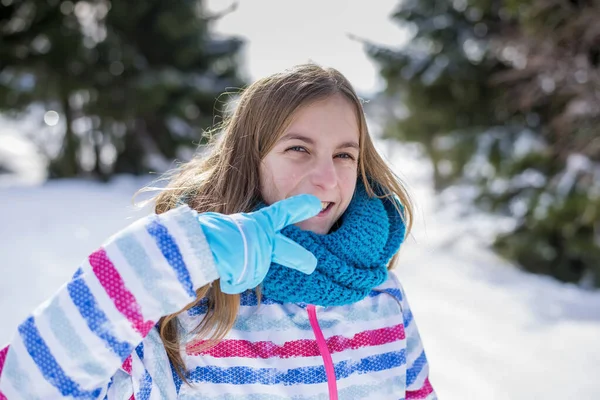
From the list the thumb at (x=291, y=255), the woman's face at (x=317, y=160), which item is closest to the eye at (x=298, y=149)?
the woman's face at (x=317, y=160)

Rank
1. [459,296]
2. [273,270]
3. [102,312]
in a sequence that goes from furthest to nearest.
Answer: [459,296] < [273,270] < [102,312]

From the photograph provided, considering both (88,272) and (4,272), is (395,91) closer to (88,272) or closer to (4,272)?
(4,272)

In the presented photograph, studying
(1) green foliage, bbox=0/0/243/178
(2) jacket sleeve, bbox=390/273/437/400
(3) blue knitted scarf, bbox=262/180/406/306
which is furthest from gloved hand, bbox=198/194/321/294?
(1) green foliage, bbox=0/0/243/178

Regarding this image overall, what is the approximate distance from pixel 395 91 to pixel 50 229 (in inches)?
173

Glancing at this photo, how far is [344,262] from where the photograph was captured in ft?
3.67

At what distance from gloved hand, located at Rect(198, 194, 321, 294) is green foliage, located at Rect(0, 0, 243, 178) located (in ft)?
19.6

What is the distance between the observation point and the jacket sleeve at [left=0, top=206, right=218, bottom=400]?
692 millimetres

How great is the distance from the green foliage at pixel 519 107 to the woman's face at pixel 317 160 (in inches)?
162

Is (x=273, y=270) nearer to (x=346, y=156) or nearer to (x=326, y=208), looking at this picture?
(x=326, y=208)

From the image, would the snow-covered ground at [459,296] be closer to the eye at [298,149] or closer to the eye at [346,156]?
the eye at [346,156]

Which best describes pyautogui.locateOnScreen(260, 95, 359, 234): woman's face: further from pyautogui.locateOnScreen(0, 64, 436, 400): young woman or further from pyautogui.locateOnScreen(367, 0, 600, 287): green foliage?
pyautogui.locateOnScreen(367, 0, 600, 287): green foliage

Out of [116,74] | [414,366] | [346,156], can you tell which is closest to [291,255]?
[346,156]

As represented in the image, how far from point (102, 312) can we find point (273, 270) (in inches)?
17.0

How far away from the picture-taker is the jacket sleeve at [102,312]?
0.69 metres
